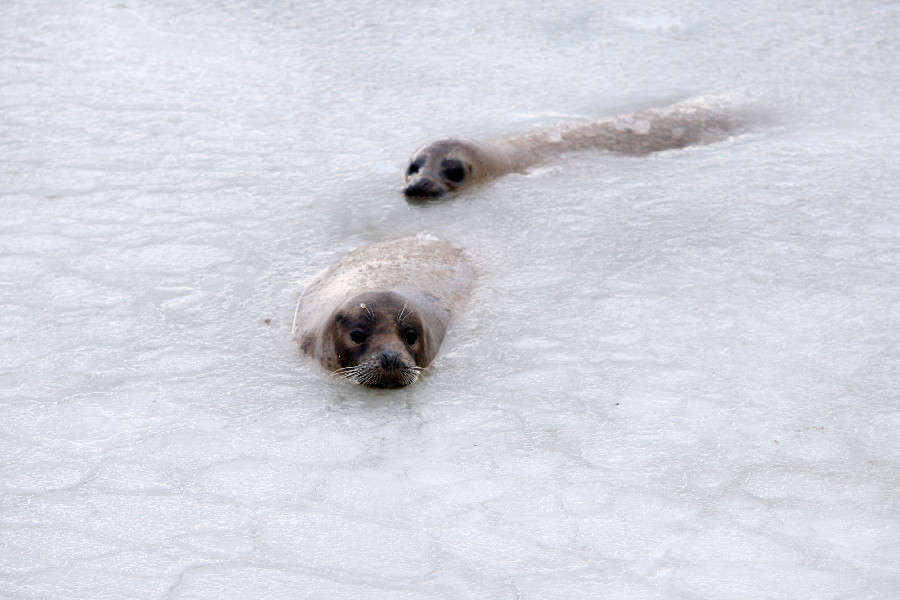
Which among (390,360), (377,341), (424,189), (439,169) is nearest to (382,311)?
(377,341)

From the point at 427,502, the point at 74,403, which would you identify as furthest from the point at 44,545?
the point at 427,502

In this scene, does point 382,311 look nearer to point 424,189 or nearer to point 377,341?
point 377,341

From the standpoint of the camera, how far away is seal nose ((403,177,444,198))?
26.4ft

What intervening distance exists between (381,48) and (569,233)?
4390 millimetres

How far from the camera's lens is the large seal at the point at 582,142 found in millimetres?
8242

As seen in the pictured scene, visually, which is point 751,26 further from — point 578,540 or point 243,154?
point 578,540

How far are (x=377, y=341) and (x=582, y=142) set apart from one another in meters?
3.93

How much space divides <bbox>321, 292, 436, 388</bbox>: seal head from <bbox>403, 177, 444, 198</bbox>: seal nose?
7.96 feet

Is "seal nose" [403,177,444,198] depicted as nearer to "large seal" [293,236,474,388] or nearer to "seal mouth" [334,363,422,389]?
"large seal" [293,236,474,388]

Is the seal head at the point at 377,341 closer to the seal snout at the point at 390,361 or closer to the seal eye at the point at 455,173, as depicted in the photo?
the seal snout at the point at 390,361

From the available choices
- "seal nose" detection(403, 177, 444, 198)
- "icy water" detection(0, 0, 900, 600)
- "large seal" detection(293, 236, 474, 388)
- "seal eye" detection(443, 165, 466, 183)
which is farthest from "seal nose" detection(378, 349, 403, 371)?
"seal eye" detection(443, 165, 466, 183)

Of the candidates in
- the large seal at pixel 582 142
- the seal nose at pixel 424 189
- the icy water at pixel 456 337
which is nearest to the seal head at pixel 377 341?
the icy water at pixel 456 337

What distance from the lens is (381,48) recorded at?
10.8m

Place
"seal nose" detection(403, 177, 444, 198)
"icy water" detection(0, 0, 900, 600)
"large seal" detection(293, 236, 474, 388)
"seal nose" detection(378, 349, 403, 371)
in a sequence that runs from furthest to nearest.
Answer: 1. "seal nose" detection(403, 177, 444, 198)
2. "large seal" detection(293, 236, 474, 388)
3. "seal nose" detection(378, 349, 403, 371)
4. "icy water" detection(0, 0, 900, 600)
